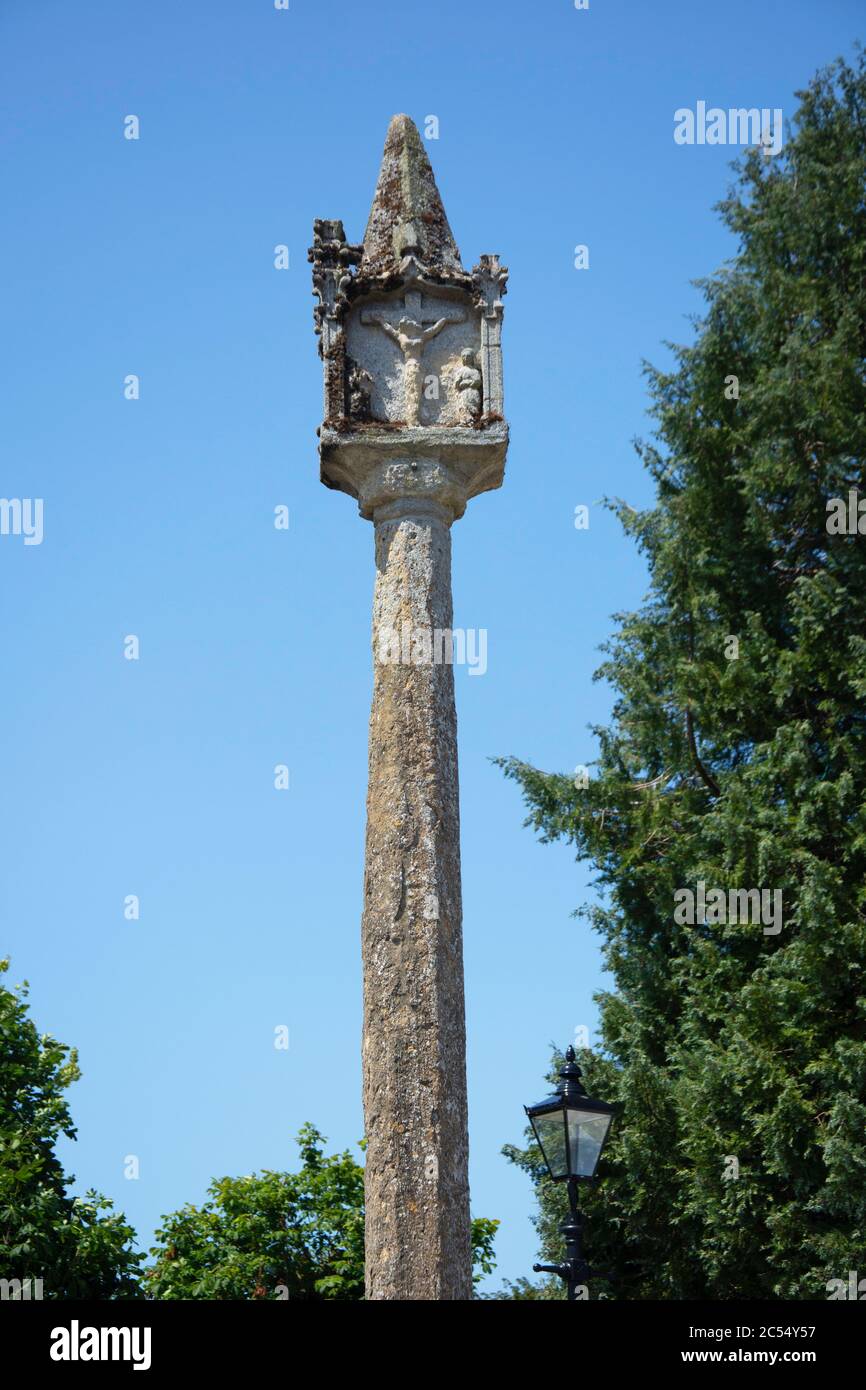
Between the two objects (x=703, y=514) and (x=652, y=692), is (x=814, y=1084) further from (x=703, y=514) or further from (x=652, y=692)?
(x=703, y=514)

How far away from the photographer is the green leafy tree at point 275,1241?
18.5 meters

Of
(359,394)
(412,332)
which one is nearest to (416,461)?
(359,394)

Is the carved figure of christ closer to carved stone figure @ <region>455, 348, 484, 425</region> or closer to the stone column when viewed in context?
carved stone figure @ <region>455, 348, 484, 425</region>

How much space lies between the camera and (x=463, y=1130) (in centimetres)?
910

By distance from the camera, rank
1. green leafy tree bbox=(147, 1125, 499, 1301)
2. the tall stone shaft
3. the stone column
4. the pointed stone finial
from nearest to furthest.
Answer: the stone column → the tall stone shaft → the pointed stone finial → green leafy tree bbox=(147, 1125, 499, 1301)

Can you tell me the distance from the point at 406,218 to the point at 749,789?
23.5 ft

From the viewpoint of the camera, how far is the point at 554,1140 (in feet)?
32.6

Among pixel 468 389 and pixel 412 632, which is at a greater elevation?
pixel 468 389

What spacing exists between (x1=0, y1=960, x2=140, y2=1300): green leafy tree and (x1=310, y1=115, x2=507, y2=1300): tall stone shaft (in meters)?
8.57

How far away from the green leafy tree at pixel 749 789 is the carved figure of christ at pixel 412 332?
6.37 m

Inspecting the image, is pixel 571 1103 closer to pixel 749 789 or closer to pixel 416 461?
pixel 416 461

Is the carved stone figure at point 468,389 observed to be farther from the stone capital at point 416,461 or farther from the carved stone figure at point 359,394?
the carved stone figure at point 359,394

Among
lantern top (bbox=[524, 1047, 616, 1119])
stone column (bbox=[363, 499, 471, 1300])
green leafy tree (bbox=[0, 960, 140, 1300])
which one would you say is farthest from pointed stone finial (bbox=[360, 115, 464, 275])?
green leafy tree (bbox=[0, 960, 140, 1300])

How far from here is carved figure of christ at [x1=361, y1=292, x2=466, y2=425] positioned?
1079 cm
